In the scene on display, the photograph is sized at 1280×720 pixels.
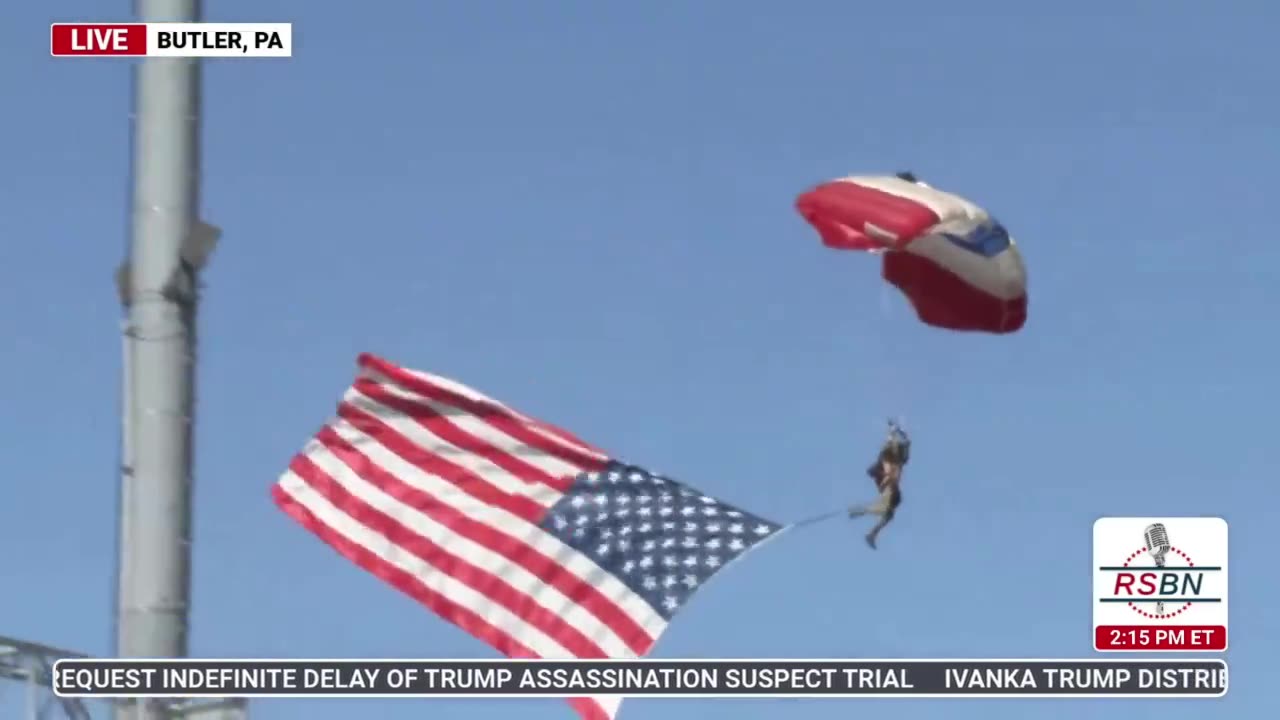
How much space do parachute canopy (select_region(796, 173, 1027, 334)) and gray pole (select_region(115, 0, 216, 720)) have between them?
7.27 metres

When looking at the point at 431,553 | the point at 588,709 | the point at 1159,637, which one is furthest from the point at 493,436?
the point at 1159,637

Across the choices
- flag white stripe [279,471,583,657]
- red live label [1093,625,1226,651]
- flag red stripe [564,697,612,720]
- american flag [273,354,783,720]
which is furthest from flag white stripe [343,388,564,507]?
red live label [1093,625,1226,651]

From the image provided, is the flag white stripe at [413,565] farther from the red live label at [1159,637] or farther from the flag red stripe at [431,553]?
the red live label at [1159,637]

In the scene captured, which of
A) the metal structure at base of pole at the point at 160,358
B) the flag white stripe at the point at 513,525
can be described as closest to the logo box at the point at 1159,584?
the flag white stripe at the point at 513,525

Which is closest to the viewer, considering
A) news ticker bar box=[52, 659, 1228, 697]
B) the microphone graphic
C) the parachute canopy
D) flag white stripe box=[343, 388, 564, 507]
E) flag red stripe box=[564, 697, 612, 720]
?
news ticker bar box=[52, 659, 1228, 697]

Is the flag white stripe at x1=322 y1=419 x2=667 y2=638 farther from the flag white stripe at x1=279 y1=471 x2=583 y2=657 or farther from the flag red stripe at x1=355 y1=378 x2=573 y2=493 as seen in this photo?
the flag white stripe at x1=279 y1=471 x2=583 y2=657

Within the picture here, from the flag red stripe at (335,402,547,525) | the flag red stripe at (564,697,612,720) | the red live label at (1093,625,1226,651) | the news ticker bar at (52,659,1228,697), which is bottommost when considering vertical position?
the flag red stripe at (564,697,612,720)

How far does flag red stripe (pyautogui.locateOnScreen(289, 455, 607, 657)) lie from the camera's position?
41.7ft

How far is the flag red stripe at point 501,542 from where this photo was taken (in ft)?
42.3

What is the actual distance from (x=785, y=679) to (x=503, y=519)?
120 inches

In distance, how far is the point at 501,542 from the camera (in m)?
13.2

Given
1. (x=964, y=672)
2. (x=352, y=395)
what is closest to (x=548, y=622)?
(x=352, y=395)

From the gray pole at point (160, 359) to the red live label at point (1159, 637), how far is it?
5.93 metres

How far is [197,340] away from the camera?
27.9 feet
